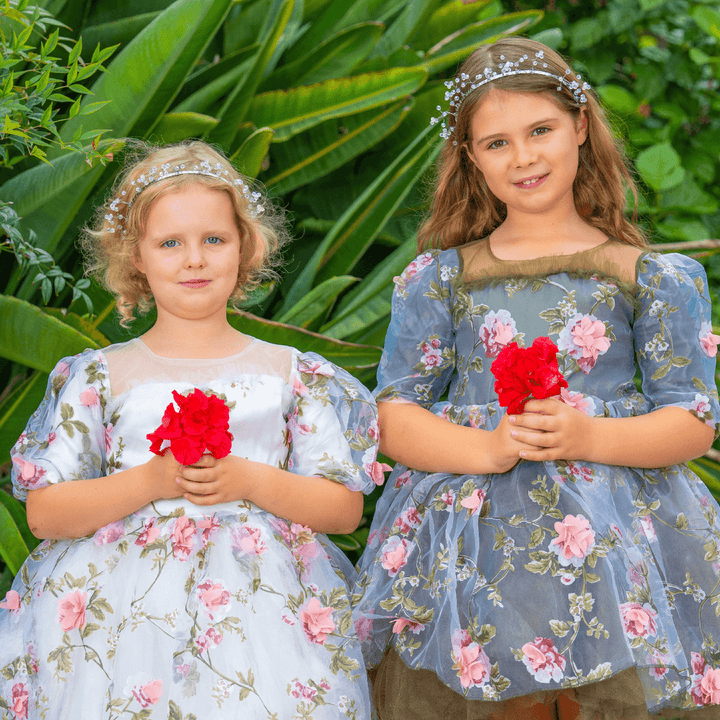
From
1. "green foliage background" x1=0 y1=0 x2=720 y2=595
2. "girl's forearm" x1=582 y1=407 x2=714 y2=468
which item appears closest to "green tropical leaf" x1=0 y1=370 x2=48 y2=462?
"green foliage background" x1=0 y1=0 x2=720 y2=595

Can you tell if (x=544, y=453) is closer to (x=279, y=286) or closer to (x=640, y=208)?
(x=279, y=286)

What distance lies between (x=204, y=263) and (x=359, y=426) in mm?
331

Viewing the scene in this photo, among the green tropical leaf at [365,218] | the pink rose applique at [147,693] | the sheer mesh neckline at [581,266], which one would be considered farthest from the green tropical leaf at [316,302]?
the pink rose applique at [147,693]

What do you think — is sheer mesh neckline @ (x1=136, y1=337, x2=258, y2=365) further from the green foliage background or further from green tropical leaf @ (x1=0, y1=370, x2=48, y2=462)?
green tropical leaf @ (x1=0, y1=370, x2=48, y2=462)

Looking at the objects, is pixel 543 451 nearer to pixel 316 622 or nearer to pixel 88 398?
pixel 316 622

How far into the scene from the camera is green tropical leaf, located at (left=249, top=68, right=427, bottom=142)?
1794mm

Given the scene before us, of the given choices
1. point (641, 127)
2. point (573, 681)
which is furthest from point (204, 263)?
point (641, 127)

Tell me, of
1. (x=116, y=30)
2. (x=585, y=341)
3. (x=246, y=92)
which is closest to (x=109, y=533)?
(x=585, y=341)

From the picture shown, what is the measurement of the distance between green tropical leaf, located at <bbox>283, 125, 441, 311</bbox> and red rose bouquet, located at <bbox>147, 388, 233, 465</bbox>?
30.0 inches

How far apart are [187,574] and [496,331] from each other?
1.85 feet

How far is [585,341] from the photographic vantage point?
1326 millimetres

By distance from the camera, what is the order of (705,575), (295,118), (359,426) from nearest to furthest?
(705,575)
(359,426)
(295,118)

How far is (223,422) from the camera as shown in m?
1.15

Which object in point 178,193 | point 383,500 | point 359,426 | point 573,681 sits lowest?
point 573,681
